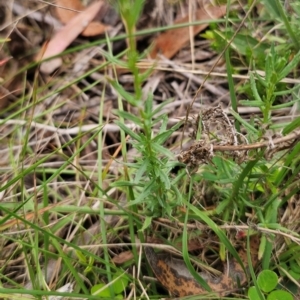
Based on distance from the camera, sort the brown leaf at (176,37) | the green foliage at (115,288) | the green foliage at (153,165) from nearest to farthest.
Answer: the green foliage at (153,165), the green foliage at (115,288), the brown leaf at (176,37)

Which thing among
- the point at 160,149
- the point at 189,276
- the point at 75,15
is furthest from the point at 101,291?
the point at 75,15

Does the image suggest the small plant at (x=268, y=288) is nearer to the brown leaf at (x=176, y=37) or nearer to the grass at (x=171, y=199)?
the grass at (x=171, y=199)

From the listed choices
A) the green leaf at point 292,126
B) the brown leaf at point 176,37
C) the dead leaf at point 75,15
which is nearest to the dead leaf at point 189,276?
the green leaf at point 292,126

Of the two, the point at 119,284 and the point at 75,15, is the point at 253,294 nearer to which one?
the point at 119,284

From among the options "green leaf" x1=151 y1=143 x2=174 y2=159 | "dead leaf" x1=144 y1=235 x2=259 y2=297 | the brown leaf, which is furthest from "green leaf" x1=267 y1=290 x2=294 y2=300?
the brown leaf

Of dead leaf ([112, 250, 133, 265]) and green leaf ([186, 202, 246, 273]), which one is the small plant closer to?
green leaf ([186, 202, 246, 273])

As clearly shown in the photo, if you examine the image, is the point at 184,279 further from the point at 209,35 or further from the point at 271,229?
the point at 209,35

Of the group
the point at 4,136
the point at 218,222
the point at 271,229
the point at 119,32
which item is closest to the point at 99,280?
the point at 218,222
